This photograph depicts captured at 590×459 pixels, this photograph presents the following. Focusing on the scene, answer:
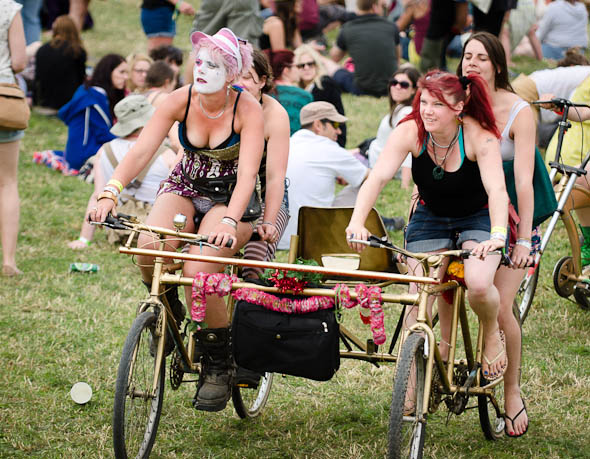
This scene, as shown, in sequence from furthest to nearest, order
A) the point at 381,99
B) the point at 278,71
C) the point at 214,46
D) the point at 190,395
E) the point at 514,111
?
the point at 381,99
the point at 278,71
the point at 190,395
the point at 514,111
the point at 214,46

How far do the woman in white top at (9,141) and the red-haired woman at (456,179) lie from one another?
12.3ft

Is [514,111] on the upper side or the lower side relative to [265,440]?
upper

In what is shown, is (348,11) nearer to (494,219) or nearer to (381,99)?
(381,99)

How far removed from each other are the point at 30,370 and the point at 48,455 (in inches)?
47.7

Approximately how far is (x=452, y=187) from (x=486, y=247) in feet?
A: 1.86

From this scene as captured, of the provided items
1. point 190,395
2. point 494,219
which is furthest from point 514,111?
point 190,395

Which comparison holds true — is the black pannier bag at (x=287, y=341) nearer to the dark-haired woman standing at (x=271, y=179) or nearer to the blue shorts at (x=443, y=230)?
the dark-haired woman standing at (x=271, y=179)

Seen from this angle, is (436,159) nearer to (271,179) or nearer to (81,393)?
(271,179)

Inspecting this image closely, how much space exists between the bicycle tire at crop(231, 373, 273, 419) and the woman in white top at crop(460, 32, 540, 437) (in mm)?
1124

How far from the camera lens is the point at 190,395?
17.2 ft

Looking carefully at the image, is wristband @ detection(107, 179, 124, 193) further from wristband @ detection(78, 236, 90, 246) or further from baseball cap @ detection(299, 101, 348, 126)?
wristband @ detection(78, 236, 90, 246)

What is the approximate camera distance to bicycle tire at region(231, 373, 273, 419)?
484 centimetres

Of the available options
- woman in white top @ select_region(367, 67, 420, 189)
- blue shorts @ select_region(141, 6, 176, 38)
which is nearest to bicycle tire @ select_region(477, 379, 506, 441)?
woman in white top @ select_region(367, 67, 420, 189)

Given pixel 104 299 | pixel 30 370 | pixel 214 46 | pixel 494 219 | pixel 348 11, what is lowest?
pixel 348 11
